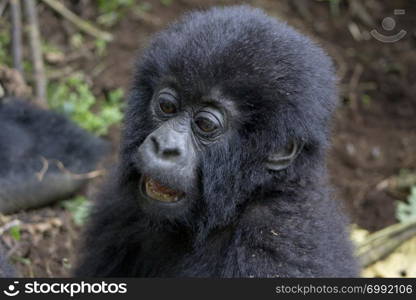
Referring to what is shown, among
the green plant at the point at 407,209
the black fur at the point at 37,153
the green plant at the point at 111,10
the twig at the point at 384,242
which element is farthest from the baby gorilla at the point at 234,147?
the green plant at the point at 111,10

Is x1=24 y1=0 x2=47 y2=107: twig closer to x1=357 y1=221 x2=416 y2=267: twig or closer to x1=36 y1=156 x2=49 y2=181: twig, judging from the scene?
x1=36 y1=156 x2=49 y2=181: twig

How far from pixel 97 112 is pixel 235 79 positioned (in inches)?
139

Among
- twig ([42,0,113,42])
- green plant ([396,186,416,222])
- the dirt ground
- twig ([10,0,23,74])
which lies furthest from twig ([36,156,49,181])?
green plant ([396,186,416,222])

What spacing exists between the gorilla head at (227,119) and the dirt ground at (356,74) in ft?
7.49

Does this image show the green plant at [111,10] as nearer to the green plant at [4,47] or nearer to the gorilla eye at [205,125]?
the green plant at [4,47]

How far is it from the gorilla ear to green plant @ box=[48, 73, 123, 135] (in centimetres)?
303

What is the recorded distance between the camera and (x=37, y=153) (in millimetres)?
5988

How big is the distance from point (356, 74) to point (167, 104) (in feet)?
15.3

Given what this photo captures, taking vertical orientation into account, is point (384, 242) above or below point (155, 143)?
below

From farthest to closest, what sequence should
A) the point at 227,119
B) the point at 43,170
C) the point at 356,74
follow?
the point at 356,74, the point at 43,170, the point at 227,119

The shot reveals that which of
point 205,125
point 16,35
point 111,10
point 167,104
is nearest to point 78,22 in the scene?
point 111,10

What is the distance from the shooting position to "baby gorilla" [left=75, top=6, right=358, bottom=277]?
3797 millimetres

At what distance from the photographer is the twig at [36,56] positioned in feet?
22.1

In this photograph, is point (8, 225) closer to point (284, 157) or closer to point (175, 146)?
point (175, 146)
